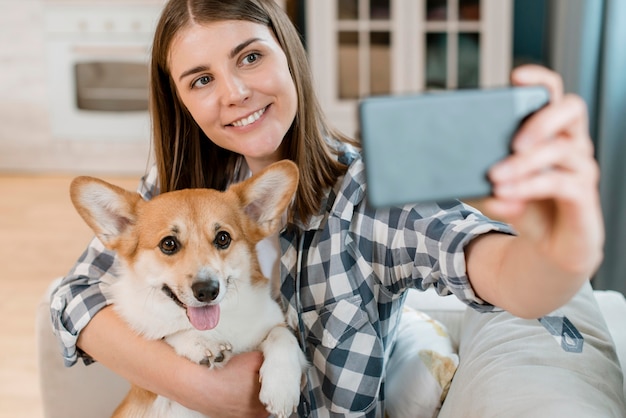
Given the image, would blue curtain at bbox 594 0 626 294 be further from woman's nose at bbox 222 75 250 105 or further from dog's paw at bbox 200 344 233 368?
dog's paw at bbox 200 344 233 368

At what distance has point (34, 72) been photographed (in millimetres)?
5246

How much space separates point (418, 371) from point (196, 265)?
0.50 m

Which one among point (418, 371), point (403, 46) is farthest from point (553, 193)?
point (403, 46)

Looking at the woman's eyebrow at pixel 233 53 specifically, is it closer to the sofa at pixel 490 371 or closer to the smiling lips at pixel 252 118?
the smiling lips at pixel 252 118

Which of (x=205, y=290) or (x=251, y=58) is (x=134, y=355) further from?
(x=251, y=58)

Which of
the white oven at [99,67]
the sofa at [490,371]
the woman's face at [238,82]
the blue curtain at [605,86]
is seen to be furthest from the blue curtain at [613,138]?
the white oven at [99,67]

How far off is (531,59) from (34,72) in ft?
10.9

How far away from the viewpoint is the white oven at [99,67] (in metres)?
4.98

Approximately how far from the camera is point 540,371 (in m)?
1.25

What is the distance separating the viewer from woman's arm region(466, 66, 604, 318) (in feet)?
2.28

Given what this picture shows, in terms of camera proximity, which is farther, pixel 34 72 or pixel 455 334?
pixel 34 72

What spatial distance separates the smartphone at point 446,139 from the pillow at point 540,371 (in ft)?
1.69

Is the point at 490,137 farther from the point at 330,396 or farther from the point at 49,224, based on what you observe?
the point at 49,224

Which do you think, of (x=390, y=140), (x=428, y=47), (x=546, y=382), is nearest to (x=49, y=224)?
(x=428, y=47)
